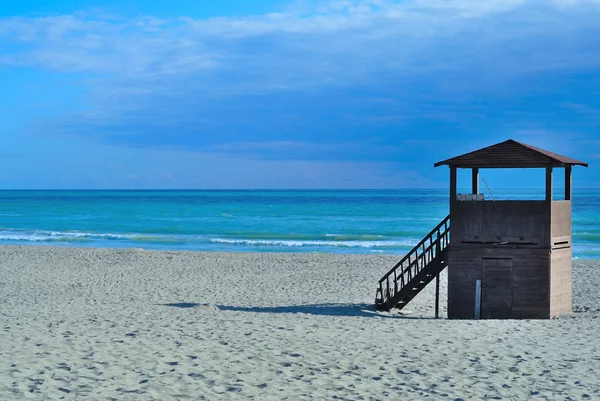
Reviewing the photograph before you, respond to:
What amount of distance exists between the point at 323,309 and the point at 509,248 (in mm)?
5219

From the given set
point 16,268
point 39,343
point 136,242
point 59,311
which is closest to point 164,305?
point 59,311

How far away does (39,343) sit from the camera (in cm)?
1171

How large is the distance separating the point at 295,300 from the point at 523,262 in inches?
278

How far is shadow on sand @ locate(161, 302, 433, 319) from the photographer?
17219 millimetres

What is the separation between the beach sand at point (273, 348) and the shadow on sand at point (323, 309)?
0.17 feet

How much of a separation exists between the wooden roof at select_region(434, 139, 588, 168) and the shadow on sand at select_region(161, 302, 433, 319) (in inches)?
164

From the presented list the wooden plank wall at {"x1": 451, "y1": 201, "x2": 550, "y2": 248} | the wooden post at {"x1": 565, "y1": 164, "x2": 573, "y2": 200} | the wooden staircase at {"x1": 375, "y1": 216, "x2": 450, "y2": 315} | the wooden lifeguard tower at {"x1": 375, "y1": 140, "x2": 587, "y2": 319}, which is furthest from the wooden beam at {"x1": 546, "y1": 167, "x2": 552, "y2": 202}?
the wooden staircase at {"x1": 375, "y1": 216, "x2": 450, "y2": 315}

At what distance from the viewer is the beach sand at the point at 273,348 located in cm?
937

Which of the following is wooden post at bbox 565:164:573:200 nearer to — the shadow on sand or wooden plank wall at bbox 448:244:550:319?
wooden plank wall at bbox 448:244:550:319

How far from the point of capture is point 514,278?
52.2 feet

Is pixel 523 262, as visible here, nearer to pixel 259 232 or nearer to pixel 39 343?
pixel 39 343

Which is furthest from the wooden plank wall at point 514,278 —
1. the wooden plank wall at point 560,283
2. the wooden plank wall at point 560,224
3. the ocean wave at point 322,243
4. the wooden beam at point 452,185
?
the ocean wave at point 322,243

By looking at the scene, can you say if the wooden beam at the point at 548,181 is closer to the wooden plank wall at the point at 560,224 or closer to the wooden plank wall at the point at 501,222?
the wooden plank wall at the point at 501,222

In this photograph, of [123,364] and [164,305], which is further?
[164,305]
